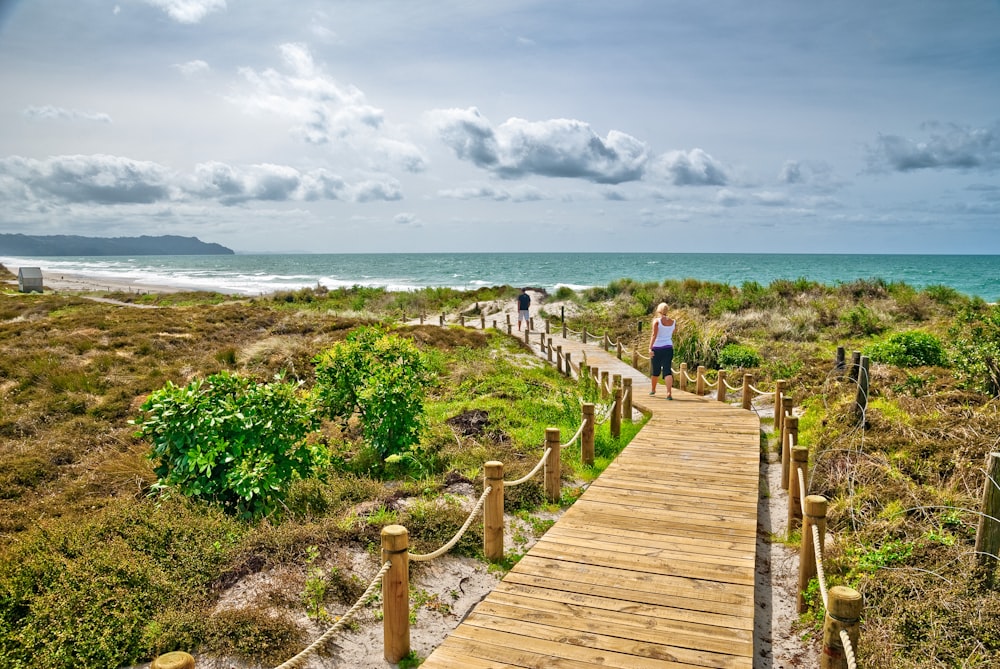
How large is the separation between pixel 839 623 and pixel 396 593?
280 centimetres

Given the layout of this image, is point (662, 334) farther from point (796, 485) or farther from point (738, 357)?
point (738, 357)

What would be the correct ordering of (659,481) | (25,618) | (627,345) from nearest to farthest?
1. (25,618)
2. (659,481)
3. (627,345)

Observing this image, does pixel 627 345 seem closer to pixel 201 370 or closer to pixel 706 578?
pixel 201 370

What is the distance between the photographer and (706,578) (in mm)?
5195

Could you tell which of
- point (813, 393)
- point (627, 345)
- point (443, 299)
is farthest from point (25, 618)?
point (443, 299)

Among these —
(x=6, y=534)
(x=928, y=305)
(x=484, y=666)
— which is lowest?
(x=6, y=534)

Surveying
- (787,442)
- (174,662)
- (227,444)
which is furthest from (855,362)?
Answer: (174,662)

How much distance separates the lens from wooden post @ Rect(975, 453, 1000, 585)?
4508 millimetres

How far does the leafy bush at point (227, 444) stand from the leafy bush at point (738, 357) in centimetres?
1453

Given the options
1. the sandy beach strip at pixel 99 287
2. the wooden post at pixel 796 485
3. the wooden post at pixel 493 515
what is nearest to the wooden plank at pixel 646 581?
the wooden post at pixel 493 515

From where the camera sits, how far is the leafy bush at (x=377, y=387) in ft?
28.3

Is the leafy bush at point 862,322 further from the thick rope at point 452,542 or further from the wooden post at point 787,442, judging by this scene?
the thick rope at point 452,542

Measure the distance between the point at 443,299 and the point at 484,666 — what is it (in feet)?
121

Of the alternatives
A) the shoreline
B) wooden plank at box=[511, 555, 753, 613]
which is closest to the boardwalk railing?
wooden plank at box=[511, 555, 753, 613]
